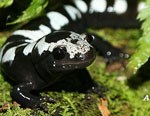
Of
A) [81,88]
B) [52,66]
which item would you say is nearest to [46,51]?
[52,66]

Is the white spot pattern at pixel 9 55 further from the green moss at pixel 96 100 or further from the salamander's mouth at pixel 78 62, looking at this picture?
the salamander's mouth at pixel 78 62

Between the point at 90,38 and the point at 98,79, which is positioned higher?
the point at 90,38

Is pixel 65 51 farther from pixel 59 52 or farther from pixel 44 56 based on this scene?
pixel 44 56

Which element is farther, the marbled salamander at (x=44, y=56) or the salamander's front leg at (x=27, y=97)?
the salamander's front leg at (x=27, y=97)

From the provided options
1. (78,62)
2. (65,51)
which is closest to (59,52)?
(65,51)

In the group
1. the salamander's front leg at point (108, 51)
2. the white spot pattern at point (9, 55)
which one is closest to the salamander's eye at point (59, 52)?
the white spot pattern at point (9, 55)

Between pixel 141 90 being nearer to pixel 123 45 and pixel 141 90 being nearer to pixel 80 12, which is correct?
pixel 123 45
